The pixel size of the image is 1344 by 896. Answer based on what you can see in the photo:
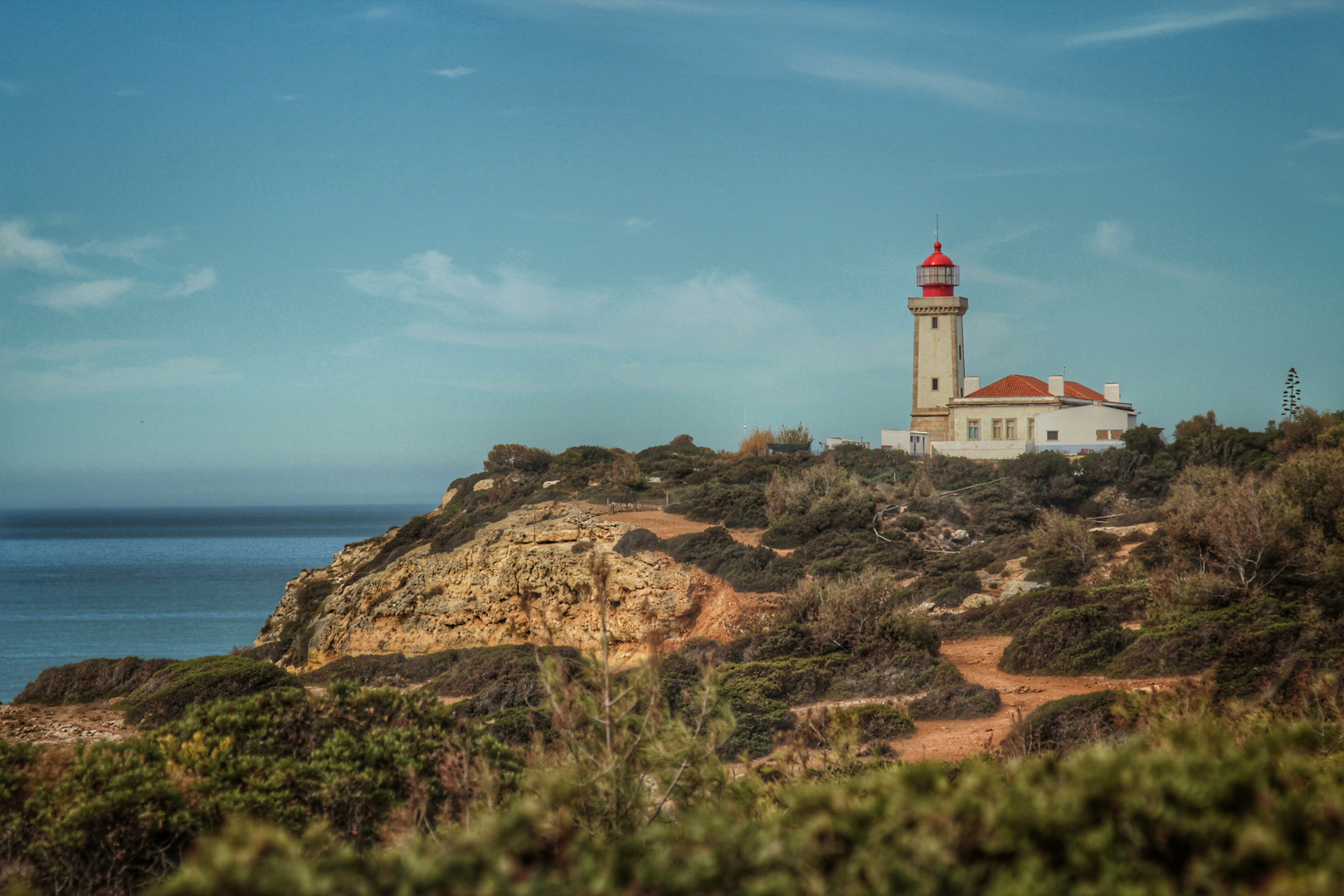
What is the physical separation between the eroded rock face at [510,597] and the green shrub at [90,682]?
4.82 m

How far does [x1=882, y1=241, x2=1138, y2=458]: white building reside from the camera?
35.0 meters

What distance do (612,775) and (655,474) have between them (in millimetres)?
30009

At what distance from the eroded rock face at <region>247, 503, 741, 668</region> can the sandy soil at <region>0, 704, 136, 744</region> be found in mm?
6877

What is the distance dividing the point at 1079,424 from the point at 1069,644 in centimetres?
2294

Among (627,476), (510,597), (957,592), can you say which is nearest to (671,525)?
(510,597)

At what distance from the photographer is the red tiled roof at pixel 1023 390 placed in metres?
37.6

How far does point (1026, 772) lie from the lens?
138 inches

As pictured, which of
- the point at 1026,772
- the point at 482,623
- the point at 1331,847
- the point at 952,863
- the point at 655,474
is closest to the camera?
the point at 1331,847

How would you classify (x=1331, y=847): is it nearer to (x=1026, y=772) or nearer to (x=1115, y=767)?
(x=1115, y=767)

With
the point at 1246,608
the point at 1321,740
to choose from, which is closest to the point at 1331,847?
the point at 1321,740

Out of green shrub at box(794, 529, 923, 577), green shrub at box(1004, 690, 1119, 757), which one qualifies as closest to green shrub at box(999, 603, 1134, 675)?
green shrub at box(1004, 690, 1119, 757)

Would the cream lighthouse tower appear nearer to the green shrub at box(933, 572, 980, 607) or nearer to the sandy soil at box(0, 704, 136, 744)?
the green shrub at box(933, 572, 980, 607)

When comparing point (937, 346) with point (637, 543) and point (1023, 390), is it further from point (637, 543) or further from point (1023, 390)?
point (637, 543)

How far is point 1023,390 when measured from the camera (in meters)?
37.7
